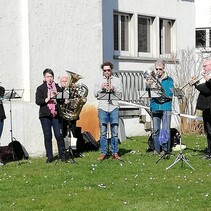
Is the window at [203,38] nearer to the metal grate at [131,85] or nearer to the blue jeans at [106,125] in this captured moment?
the metal grate at [131,85]

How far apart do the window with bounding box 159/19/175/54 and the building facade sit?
68.6 inches

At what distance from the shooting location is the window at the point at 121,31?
19.5 metres

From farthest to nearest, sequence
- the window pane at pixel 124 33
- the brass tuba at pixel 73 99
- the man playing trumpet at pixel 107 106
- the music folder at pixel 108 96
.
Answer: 1. the window pane at pixel 124 33
2. the brass tuba at pixel 73 99
3. the man playing trumpet at pixel 107 106
4. the music folder at pixel 108 96

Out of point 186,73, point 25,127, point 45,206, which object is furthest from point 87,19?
point 45,206

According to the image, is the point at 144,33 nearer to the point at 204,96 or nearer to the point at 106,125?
the point at 204,96

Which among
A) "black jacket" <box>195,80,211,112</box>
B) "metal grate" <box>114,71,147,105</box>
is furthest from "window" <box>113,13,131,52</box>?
"black jacket" <box>195,80,211,112</box>

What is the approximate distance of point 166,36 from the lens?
70.0ft

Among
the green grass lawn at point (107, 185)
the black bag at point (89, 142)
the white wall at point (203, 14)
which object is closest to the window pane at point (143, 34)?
the black bag at point (89, 142)

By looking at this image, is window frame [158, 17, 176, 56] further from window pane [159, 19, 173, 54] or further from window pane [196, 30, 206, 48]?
window pane [196, 30, 206, 48]

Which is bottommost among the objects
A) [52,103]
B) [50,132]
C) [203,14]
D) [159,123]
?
[50,132]

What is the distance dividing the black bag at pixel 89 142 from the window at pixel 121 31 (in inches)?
175

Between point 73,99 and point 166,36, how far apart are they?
8186 millimetres

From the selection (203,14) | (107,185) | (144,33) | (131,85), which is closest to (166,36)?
(144,33)

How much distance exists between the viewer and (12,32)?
582 inches
